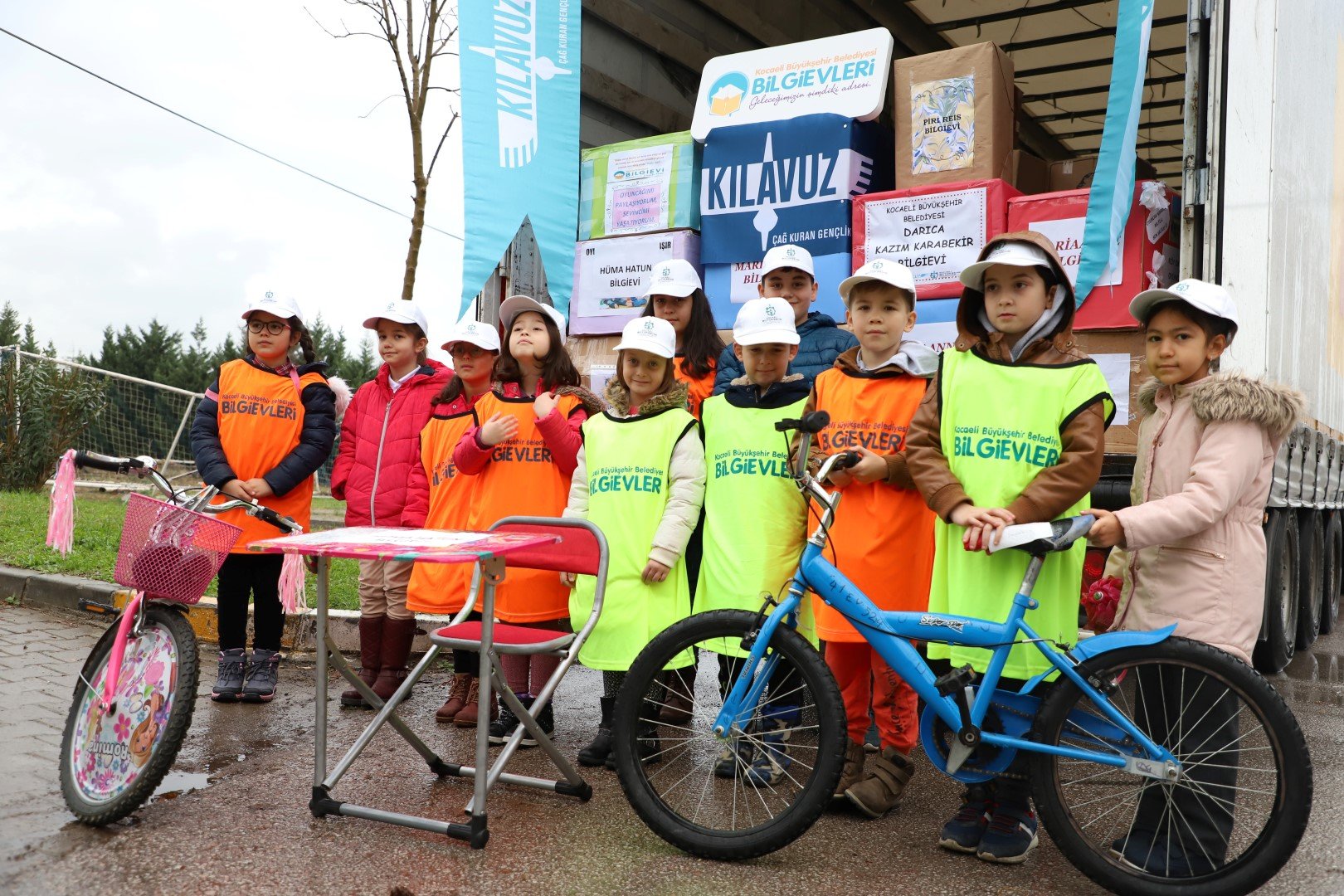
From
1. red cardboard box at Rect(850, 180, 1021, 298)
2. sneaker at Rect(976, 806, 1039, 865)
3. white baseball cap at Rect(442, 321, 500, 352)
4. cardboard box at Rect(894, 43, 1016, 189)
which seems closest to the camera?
sneaker at Rect(976, 806, 1039, 865)

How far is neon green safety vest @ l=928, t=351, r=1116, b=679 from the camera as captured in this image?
9.75 feet

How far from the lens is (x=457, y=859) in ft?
9.46

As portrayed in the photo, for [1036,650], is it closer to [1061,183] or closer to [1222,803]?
[1222,803]

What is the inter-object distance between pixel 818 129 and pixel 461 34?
1896 millimetres

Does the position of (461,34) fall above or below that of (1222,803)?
above

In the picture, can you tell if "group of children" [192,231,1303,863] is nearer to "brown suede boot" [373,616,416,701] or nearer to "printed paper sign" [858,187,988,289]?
"brown suede boot" [373,616,416,701]

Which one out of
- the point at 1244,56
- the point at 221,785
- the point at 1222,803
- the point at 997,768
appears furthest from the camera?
the point at 1244,56

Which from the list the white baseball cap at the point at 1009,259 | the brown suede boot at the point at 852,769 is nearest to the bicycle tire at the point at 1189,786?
the brown suede boot at the point at 852,769

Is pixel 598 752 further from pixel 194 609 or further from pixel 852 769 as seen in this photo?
pixel 194 609

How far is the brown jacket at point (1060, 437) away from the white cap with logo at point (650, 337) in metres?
0.98

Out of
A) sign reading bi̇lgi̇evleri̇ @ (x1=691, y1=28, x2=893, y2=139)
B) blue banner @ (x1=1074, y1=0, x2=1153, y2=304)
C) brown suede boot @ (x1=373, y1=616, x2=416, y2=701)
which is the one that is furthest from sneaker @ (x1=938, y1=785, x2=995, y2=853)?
sign reading bi̇lgi̇evleri̇ @ (x1=691, y1=28, x2=893, y2=139)

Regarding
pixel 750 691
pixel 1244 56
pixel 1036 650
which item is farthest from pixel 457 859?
pixel 1244 56

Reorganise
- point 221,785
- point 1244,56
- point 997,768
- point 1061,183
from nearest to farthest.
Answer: point 997,768
point 221,785
point 1244,56
point 1061,183

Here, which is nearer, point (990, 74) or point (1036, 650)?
point (1036, 650)
